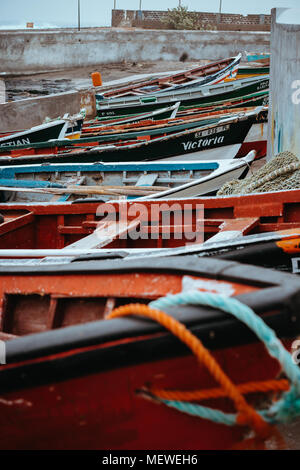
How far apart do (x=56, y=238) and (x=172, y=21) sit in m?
28.0

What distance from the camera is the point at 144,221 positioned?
4.15 meters

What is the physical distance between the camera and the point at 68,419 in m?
2.02

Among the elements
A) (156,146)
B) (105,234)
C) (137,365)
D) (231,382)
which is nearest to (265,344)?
(231,382)

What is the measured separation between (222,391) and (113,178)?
220 inches

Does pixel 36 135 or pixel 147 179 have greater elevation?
pixel 36 135

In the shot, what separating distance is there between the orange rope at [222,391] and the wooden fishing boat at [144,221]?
167 cm

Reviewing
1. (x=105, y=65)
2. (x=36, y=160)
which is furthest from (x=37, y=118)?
(x=105, y=65)

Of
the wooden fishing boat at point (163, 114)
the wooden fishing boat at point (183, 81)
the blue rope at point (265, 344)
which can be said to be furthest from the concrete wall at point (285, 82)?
the wooden fishing boat at point (183, 81)

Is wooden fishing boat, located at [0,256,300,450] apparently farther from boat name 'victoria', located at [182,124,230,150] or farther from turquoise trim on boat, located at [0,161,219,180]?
boat name 'victoria', located at [182,124,230,150]

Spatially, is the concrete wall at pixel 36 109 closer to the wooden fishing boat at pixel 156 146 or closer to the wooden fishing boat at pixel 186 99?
the wooden fishing boat at pixel 186 99

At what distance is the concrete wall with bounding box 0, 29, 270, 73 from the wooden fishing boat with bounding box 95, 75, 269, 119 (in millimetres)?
12683

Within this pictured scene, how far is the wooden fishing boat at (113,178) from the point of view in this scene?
19.8ft

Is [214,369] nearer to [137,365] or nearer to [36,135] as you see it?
[137,365]

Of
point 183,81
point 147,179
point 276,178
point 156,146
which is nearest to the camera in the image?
point 276,178
